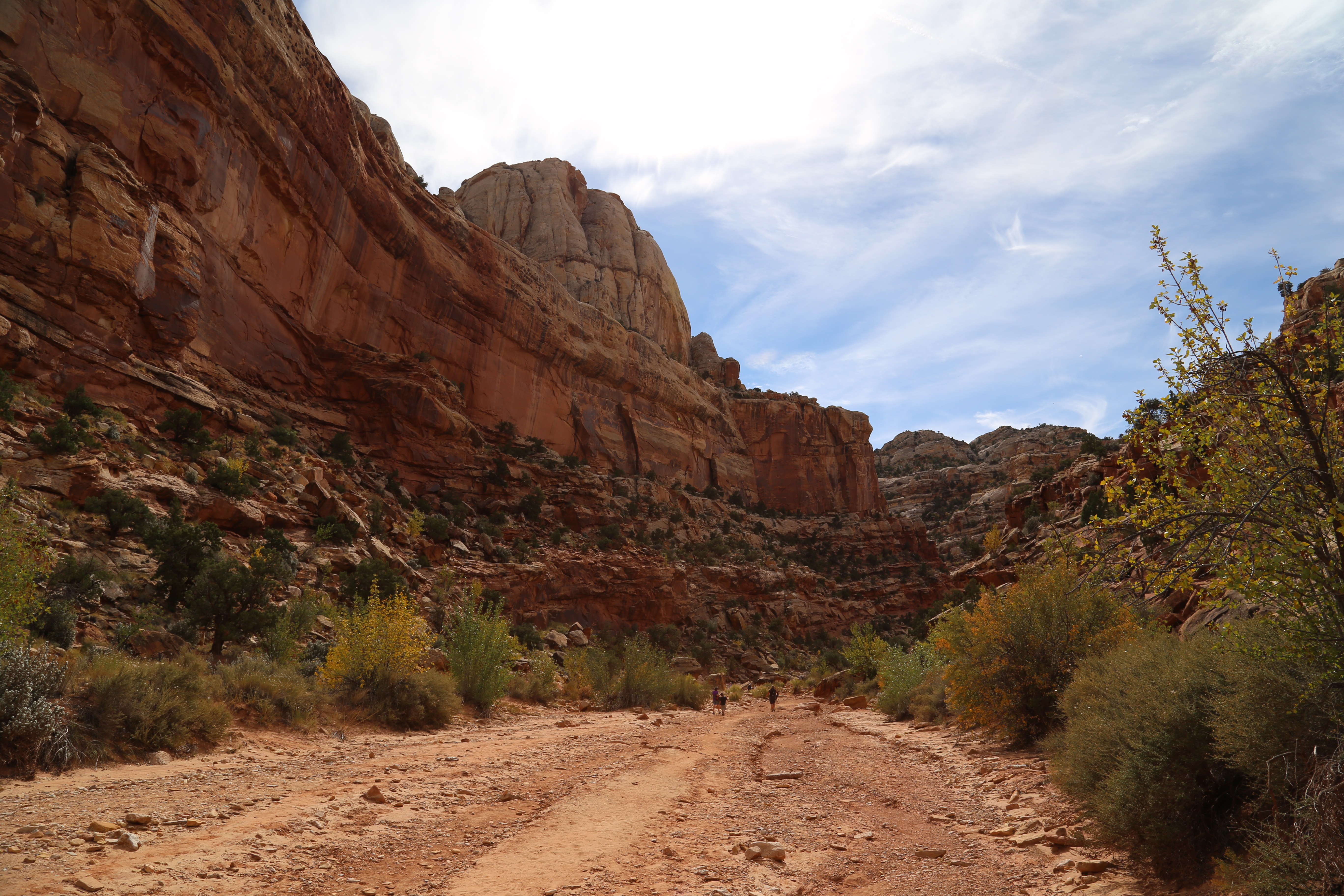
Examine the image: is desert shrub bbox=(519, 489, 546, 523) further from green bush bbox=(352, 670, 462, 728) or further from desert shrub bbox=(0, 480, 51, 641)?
desert shrub bbox=(0, 480, 51, 641)

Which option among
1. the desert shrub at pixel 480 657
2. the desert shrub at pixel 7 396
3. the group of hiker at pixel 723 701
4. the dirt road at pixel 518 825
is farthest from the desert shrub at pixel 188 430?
the group of hiker at pixel 723 701

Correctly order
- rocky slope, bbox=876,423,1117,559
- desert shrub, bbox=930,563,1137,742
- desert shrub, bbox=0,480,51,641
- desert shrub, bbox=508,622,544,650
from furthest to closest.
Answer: rocky slope, bbox=876,423,1117,559
desert shrub, bbox=508,622,544,650
desert shrub, bbox=930,563,1137,742
desert shrub, bbox=0,480,51,641

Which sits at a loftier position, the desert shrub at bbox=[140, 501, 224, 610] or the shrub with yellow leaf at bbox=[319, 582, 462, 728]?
the desert shrub at bbox=[140, 501, 224, 610]

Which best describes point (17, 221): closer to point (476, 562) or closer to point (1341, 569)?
point (476, 562)

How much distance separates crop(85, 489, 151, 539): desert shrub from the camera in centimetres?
1436

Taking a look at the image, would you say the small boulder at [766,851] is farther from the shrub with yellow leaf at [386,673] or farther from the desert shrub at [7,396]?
the desert shrub at [7,396]

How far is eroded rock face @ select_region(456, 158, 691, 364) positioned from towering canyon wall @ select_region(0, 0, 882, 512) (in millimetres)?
9885

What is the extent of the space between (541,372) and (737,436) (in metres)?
27.3

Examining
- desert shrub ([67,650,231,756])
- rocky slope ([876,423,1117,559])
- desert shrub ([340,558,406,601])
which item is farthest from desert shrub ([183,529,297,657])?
rocky slope ([876,423,1117,559])

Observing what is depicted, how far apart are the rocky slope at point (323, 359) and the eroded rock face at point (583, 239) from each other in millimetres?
10125

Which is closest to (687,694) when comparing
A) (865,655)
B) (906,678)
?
(906,678)

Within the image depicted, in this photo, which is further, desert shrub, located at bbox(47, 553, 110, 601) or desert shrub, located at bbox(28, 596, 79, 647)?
desert shrub, located at bbox(47, 553, 110, 601)

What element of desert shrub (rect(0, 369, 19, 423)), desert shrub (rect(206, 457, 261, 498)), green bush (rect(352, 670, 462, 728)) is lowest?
green bush (rect(352, 670, 462, 728))

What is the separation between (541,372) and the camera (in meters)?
45.3
